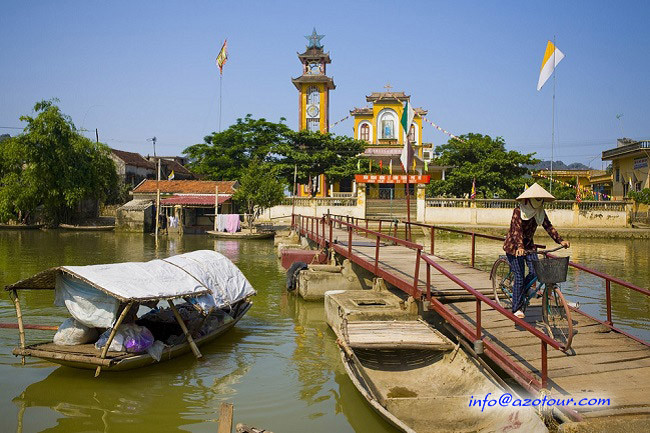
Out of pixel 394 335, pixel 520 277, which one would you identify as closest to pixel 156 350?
pixel 394 335

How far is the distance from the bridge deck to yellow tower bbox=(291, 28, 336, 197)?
39.9 meters

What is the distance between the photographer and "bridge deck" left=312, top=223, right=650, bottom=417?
511cm

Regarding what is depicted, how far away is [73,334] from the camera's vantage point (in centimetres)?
767

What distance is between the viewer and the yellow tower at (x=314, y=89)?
4800 centimetres

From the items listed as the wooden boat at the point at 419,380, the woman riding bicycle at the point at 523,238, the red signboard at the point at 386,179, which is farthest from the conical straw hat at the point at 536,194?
the red signboard at the point at 386,179

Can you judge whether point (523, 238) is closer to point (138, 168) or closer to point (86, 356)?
point (86, 356)

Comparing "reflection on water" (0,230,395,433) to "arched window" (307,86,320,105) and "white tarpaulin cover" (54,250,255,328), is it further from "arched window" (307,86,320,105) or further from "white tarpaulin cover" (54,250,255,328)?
"arched window" (307,86,320,105)

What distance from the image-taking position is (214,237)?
105ft

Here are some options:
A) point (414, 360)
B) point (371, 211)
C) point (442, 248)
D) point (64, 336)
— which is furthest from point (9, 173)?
point (414, 360)

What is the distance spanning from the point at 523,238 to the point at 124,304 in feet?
17.8

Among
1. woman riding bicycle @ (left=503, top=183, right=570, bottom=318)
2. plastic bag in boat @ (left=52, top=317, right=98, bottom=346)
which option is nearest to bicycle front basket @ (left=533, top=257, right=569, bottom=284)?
woman riding bicycle @ (left=503, top=183, right=570, bottom=318)

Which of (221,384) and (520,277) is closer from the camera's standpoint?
(520,277)

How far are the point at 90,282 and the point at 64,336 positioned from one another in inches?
44.6

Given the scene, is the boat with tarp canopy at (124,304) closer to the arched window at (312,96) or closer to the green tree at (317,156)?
the green tree at (317,156)
